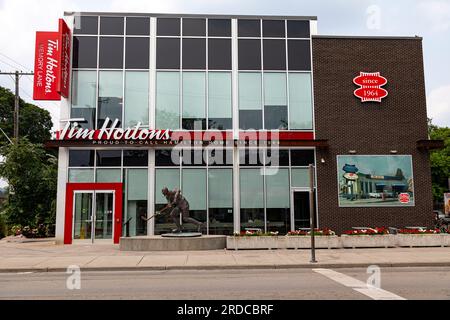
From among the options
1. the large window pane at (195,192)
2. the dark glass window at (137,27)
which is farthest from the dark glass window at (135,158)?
the dark glass window at (137,27)

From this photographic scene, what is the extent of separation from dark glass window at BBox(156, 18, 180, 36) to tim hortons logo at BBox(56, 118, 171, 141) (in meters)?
5.40

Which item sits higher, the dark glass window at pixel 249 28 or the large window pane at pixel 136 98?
the dark glass window at pixel 249 28

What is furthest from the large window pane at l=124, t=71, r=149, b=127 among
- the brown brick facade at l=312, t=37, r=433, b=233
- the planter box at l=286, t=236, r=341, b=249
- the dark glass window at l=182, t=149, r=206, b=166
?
the planter box at l=286, t=236, r=341, b=249

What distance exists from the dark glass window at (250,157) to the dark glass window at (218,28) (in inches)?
253

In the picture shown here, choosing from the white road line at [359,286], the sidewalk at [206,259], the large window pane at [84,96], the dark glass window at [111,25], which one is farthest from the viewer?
the dark glass window at [111,25]

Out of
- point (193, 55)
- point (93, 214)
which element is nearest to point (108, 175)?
point (93, 214)

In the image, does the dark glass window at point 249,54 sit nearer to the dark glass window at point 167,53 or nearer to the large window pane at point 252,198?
the dark glass window at point 167,53

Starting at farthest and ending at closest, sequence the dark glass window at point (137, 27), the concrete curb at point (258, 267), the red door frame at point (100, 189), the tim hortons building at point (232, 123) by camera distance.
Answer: the dark glass window at point (137, 27) → the tim hortons building at point (232, 123) → the red door frame at point (100, 189) → the concrete curb at point (258, 267)

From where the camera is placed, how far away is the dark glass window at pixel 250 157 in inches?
904

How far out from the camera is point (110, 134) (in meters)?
22.2

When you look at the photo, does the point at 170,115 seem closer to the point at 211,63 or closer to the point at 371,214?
the point at 211,63

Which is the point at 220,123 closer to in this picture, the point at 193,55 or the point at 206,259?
the point at 193,55

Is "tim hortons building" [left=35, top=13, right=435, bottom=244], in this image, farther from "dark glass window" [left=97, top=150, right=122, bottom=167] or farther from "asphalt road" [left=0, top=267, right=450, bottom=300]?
"asphalt road" [left=0, top=267, right=450, bottom=300]
